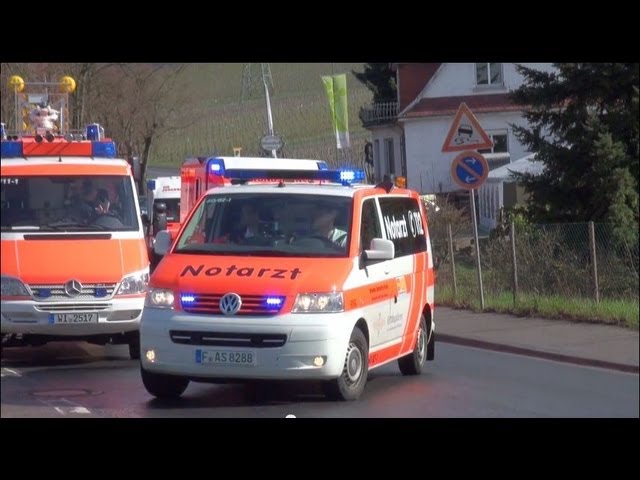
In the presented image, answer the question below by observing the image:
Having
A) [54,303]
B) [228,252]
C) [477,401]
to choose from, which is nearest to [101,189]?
[54,303]

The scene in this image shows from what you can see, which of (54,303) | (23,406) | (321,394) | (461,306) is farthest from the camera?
(461,306)

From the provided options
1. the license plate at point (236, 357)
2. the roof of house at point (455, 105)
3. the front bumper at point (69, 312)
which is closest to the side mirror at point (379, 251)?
the license plate at point (236, 357)

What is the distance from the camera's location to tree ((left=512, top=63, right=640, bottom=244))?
794 inches

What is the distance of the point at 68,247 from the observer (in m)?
11.8

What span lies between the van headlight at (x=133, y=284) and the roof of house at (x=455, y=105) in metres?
30.1

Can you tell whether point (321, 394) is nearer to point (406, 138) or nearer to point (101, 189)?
point (101, 189)

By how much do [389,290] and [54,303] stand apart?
347 cm

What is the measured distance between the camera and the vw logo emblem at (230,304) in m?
9.48

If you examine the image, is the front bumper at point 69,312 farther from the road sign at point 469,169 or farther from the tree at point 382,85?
the tree at point 382,85

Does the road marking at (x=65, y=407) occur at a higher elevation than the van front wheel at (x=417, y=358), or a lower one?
higher

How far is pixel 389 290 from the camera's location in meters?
11.0

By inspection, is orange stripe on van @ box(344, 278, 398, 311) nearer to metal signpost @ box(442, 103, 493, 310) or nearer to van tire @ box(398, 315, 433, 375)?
van tire @ box(398, 315, 433, 375)

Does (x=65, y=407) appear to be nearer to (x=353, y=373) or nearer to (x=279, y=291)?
(x=279, y=291)

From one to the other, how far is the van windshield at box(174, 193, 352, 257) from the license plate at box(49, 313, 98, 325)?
5.82ft
